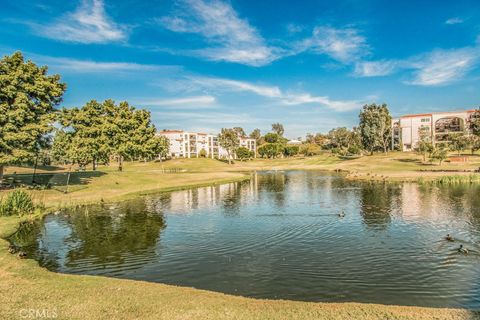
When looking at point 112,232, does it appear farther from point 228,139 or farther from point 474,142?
point 228,139

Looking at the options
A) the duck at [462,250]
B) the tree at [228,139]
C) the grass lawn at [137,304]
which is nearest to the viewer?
the grass lawn at [137,304]

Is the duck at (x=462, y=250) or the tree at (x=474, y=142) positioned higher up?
the tree at (x=474, y=142)

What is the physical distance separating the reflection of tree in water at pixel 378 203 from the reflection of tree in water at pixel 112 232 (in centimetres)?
2258

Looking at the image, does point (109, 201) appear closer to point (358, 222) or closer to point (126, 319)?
point (358, 222)

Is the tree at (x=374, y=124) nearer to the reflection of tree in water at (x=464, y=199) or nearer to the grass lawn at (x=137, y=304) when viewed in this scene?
the reflection of tree in water at (x=464, y=199)

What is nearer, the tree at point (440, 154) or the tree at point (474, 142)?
the tree at point (440, 154)

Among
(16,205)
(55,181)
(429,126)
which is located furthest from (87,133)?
(429,126)

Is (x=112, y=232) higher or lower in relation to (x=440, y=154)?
lower

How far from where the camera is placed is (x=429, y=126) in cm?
17625

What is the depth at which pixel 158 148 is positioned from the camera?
10975 cm

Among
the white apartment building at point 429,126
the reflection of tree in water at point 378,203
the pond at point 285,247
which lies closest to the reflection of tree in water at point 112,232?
the pond at point 285,247

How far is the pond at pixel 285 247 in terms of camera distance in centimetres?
1994

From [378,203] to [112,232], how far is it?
3526 centimetres

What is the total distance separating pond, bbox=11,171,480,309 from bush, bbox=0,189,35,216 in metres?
2.59
